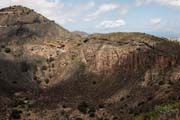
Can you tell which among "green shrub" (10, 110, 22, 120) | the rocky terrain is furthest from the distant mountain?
"green shrub" (10, 110, 22, 120)

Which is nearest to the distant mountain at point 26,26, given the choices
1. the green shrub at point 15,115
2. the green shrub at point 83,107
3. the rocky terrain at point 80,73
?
the rocky terrain at point 80,73

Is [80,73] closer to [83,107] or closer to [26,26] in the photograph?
[83,107]

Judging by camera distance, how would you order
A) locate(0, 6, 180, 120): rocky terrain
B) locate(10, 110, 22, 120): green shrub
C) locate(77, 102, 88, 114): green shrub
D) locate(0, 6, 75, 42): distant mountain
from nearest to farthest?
locate(10, 110, 22, 120): green shrub → locate(0, 6, 180, 120): rocky terrain → locate(77, 102, 88, 114): green shrub → locate(0, 6, 75, 42): distant mountain

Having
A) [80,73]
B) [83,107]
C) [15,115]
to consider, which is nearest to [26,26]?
[80,73]

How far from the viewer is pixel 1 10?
413 feet

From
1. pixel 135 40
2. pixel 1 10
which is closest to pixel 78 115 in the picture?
pixel 135 40

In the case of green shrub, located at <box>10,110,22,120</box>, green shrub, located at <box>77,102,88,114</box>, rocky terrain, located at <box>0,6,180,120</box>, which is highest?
rocky terrain, located at <box>0,6,180,120</box>

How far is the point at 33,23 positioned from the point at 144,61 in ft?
134

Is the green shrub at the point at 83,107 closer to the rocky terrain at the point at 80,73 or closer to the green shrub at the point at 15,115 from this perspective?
the rocky terrain at the point at 80,73

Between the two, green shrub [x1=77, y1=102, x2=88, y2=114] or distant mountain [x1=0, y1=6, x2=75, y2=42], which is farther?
distant mountain [x1=0, y1=6, x2=75, y2=42]

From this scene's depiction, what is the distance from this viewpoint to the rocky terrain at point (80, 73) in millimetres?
75000

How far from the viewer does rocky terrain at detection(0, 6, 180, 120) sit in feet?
246

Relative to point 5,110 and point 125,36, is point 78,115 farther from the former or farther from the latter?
point 125,36

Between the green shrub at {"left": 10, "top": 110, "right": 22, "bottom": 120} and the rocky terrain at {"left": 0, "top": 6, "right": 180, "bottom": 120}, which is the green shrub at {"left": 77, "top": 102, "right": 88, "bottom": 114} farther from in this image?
the green shrub at {"left": 10, "top": 110, "right": 22, "bottom": 120}
